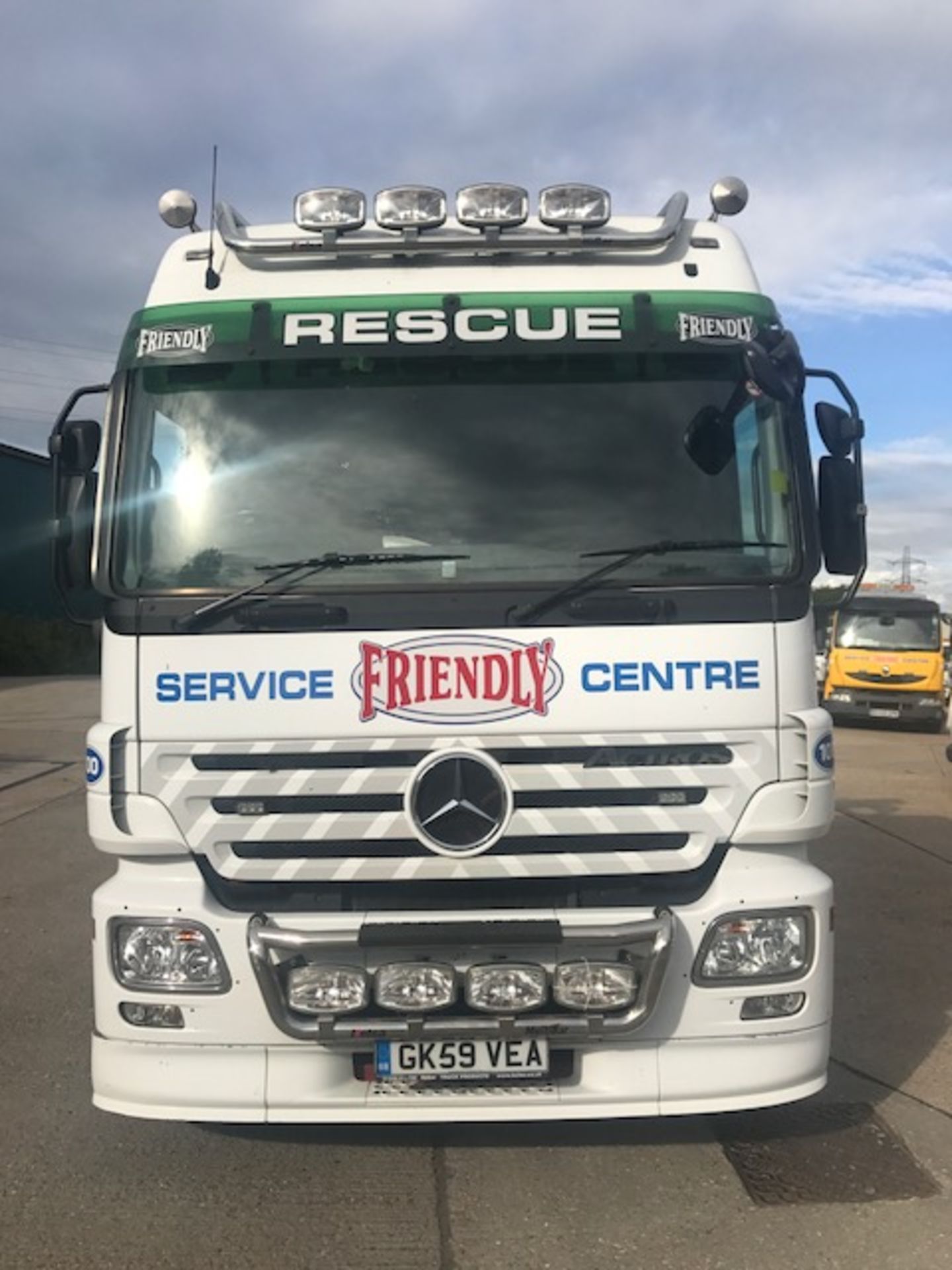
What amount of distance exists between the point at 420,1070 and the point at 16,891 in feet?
17.1

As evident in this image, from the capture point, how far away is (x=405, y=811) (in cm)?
354

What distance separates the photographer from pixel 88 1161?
154 inches

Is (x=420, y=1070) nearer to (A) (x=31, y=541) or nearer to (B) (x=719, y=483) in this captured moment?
(B) (x=719, y=483)

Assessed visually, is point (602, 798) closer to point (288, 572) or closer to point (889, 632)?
point (288, 572)

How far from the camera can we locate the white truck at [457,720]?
349cm

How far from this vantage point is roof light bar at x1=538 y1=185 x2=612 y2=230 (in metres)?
4.11

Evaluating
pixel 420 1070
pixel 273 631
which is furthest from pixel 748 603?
pixel 420 1070

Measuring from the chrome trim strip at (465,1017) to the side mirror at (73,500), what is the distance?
139 cm

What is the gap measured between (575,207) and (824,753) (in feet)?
6.75

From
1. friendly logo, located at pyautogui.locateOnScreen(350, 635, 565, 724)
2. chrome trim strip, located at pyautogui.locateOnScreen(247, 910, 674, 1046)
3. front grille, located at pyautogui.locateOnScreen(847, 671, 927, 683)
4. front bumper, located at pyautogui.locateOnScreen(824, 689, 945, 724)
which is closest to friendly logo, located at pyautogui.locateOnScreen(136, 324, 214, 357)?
friendly logo, located at pyautogui.locateOnScreen(350, 635, 565, 724)

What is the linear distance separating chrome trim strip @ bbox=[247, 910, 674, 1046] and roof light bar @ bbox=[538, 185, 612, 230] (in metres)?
2.36

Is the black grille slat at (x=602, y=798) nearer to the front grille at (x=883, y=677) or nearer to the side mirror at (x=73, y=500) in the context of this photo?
the side mirror at (x=73, y=500)

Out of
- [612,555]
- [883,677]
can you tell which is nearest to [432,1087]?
[612,555]

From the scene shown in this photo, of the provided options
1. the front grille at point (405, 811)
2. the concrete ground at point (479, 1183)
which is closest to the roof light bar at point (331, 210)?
the front grille at point (405, 811)
